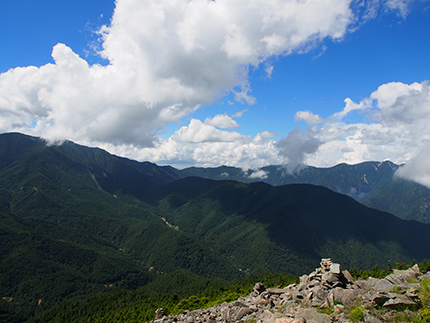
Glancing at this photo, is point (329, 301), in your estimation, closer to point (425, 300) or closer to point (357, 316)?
point (357, 316)

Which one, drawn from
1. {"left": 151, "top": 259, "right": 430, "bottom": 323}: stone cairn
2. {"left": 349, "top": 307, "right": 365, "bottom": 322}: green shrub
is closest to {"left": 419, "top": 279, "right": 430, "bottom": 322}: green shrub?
{"left": 151, "top": 259, "right": 430, "bottom": 323}: stone cairn

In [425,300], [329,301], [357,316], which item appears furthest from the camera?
[329,301]

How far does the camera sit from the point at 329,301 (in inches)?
1286

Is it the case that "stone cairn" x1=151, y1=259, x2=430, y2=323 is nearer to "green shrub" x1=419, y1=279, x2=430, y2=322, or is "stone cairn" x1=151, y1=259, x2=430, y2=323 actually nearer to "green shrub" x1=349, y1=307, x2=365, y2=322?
"green shrub" x1=349, y1=307, x2=365, y2=322

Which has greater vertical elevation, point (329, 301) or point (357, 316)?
point (357, 316)

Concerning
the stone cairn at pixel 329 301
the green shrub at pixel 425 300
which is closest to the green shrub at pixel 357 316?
the stone cairn at pixel 329 301

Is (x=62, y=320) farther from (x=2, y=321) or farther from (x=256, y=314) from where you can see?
(x=256, y=314)

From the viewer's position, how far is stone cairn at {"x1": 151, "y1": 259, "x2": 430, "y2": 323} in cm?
2727

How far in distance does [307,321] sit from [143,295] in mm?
196749

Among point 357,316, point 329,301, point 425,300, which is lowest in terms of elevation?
point 329,301

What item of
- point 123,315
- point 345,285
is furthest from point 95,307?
point 345,285

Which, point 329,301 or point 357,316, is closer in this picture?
point 357,316

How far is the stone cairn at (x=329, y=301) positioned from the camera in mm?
27266

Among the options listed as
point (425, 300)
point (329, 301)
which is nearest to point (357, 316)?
point (329, 301)
